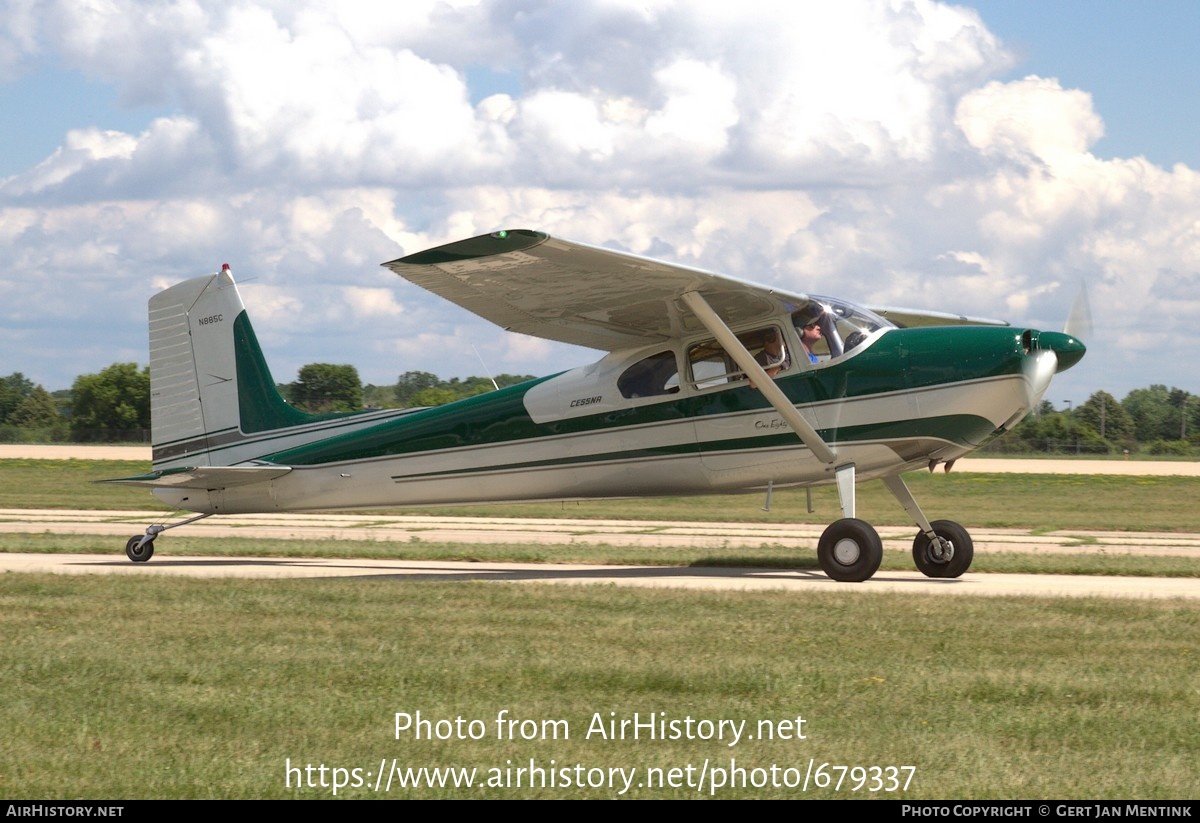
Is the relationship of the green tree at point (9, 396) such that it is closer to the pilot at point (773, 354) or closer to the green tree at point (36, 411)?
the green tree at point (36, 411)

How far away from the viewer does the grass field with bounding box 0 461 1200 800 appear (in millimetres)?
5465

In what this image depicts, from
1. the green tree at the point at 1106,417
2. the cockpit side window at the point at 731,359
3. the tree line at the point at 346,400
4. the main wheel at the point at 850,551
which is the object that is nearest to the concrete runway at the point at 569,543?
the main wheel at the point at 850,551

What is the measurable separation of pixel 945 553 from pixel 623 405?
374cm

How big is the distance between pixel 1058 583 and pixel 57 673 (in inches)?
376

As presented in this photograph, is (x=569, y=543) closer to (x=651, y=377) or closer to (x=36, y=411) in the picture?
(x=651, y=377)

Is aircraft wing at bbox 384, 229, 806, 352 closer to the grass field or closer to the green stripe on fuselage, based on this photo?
the green stripe on fuselage

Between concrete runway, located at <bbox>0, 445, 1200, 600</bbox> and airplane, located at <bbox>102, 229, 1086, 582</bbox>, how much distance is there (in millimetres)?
770

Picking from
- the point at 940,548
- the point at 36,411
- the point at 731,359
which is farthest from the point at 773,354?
the point at 36,411

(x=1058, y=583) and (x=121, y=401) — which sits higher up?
(x=121, y=401)

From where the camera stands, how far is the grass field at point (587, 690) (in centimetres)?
546
